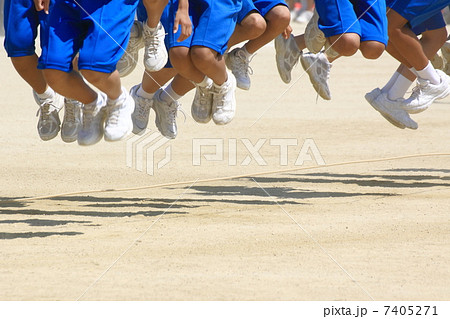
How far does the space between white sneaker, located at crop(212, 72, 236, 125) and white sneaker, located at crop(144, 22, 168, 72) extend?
451 mm

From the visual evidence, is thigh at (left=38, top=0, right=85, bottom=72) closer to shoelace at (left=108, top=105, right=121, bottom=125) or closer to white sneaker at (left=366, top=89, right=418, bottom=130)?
shoelace at (left=108, top=105, right=121, bottom=125)

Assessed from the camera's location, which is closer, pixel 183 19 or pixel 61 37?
pixel 61 37

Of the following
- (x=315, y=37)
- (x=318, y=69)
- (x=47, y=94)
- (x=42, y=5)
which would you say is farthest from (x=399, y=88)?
(x=42, y=5)

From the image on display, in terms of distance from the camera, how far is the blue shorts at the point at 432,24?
288 inches

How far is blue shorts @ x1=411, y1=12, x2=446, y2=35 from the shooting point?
7.30 meters

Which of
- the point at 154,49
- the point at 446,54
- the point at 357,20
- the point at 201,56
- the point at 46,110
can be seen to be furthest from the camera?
the point at 446,54

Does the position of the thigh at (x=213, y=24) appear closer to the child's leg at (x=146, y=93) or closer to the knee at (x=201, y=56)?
the knee at (x=201, y=56)

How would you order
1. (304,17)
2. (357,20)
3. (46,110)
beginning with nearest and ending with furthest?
1. (46,110)
2. (357,20)
3. (304,17)

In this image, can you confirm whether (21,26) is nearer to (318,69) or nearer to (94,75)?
(94,75)

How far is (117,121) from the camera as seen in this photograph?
19.2ft

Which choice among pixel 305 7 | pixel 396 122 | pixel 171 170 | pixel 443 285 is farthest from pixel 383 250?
pixel 305 7

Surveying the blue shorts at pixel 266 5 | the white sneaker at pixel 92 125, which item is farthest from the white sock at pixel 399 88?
the white sneaker at pixel 92 125

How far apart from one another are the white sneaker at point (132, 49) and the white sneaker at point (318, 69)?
1.44m

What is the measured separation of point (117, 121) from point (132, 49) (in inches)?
28.9
